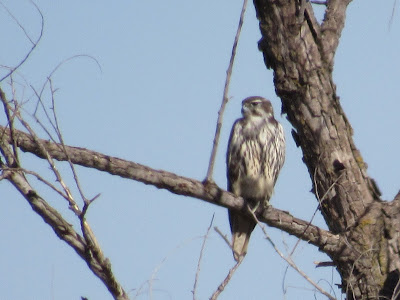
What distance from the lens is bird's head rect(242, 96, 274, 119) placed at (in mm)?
7816

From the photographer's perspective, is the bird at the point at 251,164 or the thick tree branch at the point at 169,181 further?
the bird at the point at 251,164

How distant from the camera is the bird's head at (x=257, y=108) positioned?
7816mm

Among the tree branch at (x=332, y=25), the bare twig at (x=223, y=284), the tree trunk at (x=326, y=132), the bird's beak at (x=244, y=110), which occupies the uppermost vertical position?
the bird's beak at (x=244, y=110)

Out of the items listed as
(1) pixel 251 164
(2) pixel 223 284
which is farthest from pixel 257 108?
(2) pixel 223 284

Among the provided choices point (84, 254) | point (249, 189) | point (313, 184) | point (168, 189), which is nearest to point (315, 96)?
point (313, 184)

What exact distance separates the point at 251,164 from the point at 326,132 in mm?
2663

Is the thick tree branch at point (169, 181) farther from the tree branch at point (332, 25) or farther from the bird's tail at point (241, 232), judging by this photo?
the bird's tail at point (241, 232)

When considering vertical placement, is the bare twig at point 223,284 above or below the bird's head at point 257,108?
below

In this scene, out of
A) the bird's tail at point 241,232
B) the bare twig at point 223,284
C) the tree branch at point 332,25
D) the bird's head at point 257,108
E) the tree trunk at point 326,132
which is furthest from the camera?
the bird's head at point 257,108

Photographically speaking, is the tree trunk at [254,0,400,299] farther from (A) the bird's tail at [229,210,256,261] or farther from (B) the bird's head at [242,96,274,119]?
(B) the bird's head at [242,96,274,119]

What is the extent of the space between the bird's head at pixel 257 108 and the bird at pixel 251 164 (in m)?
0.14

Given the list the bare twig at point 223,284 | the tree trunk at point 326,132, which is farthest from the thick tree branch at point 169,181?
the bare twig at point 223,284

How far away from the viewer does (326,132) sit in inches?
192

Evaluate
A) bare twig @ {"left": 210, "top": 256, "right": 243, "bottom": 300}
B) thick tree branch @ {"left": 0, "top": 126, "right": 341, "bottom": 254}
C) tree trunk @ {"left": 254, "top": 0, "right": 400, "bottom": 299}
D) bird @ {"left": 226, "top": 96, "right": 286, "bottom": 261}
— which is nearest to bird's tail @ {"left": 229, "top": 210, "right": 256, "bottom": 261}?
bird @ {"left": 226, "top": 96, "right": 286, "bottom": 261}
